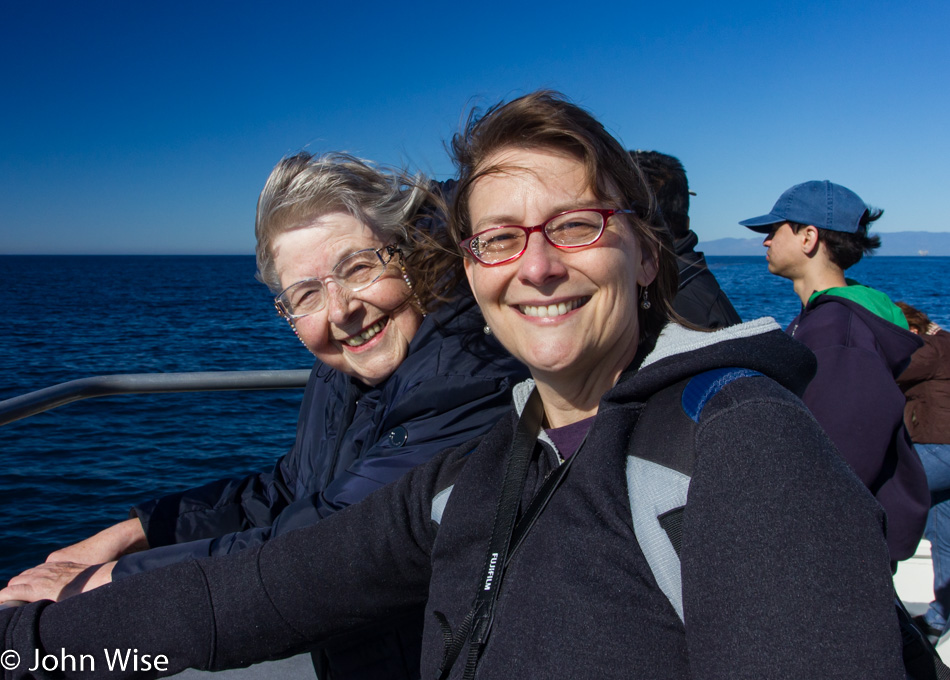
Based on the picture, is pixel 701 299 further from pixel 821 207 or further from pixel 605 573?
pixel 605 573

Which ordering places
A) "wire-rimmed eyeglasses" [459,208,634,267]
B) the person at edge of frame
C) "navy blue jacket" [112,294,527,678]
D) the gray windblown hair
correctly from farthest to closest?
1. the person at edge of frame
2. the gray windblown hair
3. "navy blue jacket" [112,294,527,678]
4. "wire-rimmed eyeglasses" [459,208,634,267]

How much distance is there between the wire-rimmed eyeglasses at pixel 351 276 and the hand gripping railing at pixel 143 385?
109 centimetres

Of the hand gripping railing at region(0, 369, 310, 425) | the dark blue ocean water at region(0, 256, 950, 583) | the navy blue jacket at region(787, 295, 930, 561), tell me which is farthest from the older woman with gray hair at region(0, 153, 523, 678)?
the dark blue ocean water at region(0, 256, 950, 583)

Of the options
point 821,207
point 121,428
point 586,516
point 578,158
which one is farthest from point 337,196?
point 121,428

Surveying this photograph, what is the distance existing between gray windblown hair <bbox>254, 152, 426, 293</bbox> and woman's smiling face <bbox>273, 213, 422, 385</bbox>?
3 centimetres

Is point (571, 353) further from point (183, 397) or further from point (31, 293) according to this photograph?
point (31, 293)

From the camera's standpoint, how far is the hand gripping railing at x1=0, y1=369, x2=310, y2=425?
2582mm

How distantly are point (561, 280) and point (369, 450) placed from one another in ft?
2.44

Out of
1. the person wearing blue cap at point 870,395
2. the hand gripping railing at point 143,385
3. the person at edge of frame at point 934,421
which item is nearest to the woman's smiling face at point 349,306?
the hand gripping railing at point 143,385

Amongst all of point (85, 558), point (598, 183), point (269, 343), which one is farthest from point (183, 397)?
point (598, 183)

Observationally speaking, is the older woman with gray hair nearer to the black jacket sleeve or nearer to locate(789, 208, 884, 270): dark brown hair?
the black jacket sleeve

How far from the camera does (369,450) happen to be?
6.37ft

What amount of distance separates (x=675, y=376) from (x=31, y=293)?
80489 mm

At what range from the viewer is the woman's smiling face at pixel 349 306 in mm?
2174
